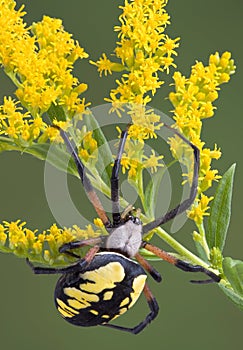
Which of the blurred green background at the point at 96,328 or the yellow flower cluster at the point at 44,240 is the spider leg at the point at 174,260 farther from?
the blurred green background at the point at 96,328

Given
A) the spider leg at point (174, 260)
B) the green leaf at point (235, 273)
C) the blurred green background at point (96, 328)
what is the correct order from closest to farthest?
1. the green leaf at point (235, 273)
2. the spider leg at point (174, 260)
3. the blurred green background at point (96, 328)

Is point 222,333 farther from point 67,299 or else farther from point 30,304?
point 67,299

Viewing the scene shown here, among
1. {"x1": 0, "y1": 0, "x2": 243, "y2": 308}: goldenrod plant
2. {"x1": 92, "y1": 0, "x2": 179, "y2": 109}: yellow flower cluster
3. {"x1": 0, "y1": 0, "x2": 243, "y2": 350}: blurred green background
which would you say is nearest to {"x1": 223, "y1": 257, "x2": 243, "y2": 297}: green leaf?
{"x1": 0, "y1": 0, "x2": 243, "y2": 308}: goldenrod plant

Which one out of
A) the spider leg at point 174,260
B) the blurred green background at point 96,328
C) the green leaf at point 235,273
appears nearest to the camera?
the green leaf at point 235,273

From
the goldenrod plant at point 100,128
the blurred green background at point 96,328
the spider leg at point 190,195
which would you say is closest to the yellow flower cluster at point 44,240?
the goldenrod plant at point 100,128

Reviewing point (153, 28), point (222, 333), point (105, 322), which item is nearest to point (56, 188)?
point (105, 322)
